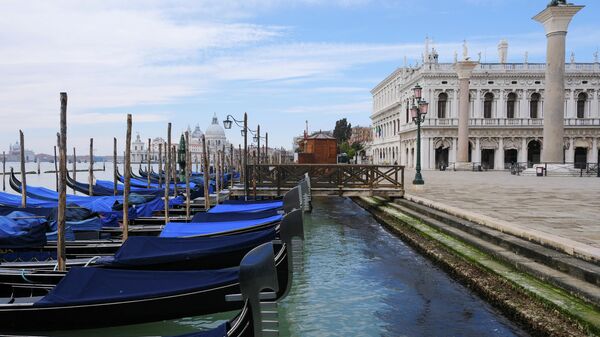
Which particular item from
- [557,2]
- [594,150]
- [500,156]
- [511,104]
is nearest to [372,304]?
[557,2]

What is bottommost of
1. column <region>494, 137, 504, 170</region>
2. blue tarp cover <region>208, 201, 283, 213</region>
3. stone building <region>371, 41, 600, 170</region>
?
blue tarp cover <region>208, 201, 283, 213</region>

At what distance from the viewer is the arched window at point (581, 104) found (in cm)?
4247

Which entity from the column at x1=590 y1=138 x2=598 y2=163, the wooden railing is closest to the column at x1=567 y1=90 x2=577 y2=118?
the column at x1=590 y1=138 x2=598 y2=163

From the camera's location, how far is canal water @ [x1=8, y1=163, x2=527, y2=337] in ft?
17.8

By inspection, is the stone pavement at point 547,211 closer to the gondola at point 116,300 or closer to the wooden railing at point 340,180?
the wooden railing at point 340,180

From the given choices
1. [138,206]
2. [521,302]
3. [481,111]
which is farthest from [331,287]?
[481,111]

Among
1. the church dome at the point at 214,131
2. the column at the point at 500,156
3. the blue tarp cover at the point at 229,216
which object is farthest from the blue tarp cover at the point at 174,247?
the church dome at the point at 214,131

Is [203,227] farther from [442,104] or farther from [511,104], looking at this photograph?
[511,104]

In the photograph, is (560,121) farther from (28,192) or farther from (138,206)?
(28,192)

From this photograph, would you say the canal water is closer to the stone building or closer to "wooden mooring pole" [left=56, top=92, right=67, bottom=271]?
"wooden mooring pole" [left=56, top=92, right=67, bottom=271]

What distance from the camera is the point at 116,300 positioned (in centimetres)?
464

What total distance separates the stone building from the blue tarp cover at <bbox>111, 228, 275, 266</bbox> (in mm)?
37011

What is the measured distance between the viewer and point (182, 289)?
4.80 metres

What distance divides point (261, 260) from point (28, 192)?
12.4 m
